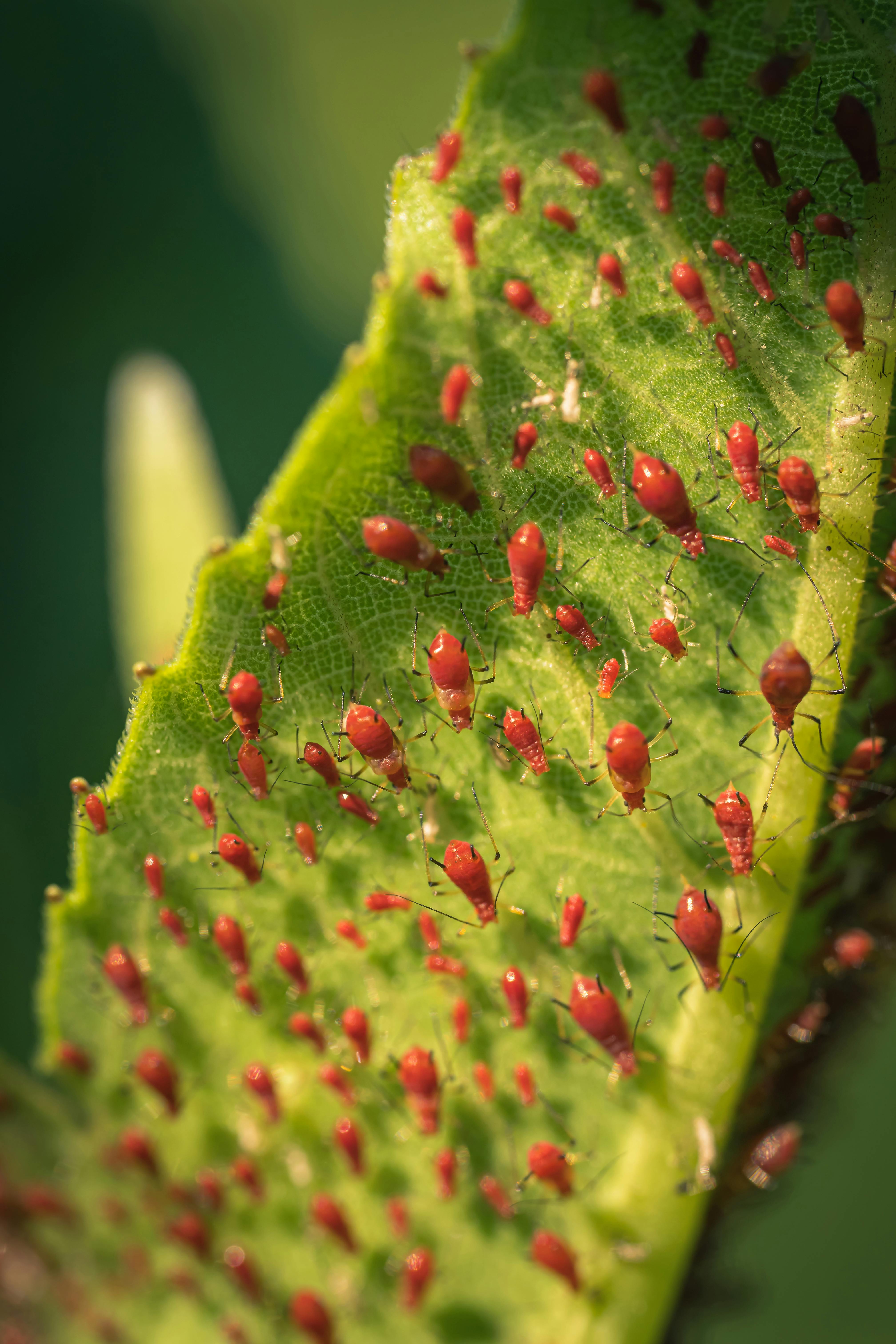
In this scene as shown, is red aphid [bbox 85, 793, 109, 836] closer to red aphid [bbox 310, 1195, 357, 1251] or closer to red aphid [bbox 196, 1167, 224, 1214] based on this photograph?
red aphid [bbox 196, 1167, 224, 1214]

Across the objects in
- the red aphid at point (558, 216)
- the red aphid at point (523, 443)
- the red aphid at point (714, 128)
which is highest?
the red aphid at point (714, 128)

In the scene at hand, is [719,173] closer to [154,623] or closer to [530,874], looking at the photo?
[530,874]

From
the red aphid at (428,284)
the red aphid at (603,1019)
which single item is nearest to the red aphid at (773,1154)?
the red aphid at (603,1019)

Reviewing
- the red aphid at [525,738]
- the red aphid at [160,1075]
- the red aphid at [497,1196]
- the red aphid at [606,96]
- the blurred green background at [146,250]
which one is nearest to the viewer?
the red aphid at [606,96]

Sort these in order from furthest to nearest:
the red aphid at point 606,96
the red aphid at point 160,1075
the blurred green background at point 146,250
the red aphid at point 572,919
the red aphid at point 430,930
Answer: the blurred green background at point 146,250, the red aphid at point 160,1075, the red aphid at point 430,930, the red aphid at point 572,919, the red aphid at point 606,96

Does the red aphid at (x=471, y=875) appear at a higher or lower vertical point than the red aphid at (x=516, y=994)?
higher

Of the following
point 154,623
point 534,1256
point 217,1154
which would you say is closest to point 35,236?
point 154,623

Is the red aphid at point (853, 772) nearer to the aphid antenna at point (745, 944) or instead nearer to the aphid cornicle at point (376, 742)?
the aphid antenna at point (745, 944)
